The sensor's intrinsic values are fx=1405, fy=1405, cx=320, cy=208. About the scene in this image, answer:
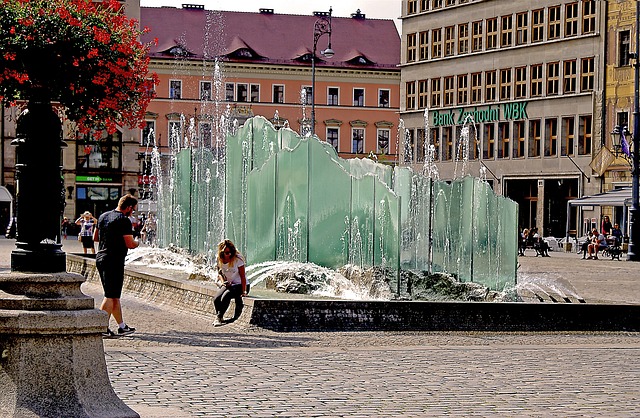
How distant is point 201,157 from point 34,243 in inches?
943

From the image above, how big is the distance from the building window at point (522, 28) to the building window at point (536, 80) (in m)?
1.53

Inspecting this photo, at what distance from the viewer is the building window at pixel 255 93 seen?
9475 cm

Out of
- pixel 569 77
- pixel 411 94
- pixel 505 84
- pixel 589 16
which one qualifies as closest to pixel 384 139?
pixel 411 94

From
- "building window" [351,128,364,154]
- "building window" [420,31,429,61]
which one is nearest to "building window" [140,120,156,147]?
"building window" [351,128,364,154]

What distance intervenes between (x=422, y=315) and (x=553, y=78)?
5280 centimetres

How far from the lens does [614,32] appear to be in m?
64.5

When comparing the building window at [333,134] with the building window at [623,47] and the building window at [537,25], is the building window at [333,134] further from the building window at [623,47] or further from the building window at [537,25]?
the building window at [623,47]

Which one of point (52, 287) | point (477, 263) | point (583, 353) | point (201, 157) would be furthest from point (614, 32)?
point (52, 287)

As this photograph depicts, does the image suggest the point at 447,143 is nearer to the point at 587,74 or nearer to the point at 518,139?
the point at 518,139

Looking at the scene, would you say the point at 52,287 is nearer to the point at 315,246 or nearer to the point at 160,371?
the point at 160,371

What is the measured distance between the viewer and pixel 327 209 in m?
22.3

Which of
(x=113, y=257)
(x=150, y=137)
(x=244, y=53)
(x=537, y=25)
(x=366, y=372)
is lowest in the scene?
(x=366, y=372)

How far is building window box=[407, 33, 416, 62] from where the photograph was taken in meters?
79.6

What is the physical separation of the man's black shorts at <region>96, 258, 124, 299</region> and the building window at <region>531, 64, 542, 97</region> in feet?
183
